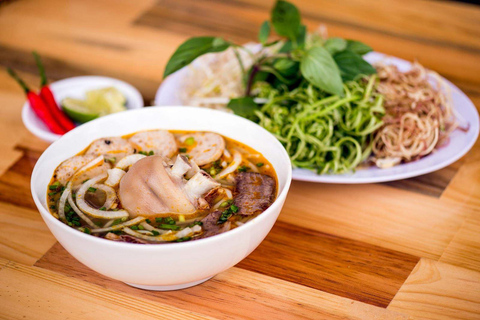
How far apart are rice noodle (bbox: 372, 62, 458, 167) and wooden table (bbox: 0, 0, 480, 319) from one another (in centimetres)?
15

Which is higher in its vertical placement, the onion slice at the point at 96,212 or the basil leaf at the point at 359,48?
the basil leaf at the point at 359,48

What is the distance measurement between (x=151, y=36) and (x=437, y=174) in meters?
2.21

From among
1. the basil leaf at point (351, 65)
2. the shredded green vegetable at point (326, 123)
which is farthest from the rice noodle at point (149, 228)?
the basil leaf at point (351, 65)

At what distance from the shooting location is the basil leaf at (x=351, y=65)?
8.43ft

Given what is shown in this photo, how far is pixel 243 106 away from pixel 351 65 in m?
0.60

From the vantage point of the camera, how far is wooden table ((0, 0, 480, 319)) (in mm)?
1786

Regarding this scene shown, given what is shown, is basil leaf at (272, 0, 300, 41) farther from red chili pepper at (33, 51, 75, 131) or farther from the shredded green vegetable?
red chili pepper at (33, 51, 75, 131)

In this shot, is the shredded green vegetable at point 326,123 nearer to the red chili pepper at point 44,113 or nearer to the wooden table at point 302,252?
the wooden table at point 302,252

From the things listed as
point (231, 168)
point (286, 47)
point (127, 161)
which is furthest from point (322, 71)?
point (127, 161)

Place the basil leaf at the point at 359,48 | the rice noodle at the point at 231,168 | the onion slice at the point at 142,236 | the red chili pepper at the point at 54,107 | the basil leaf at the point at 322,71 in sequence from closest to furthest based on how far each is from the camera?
the onion slice at the point at 142,236
the rice noodle at the point at 231,168
the basil leaf at the point at 322,71
the basil leaf at the point at 359,48
the red chili pepper at the point at 54,107

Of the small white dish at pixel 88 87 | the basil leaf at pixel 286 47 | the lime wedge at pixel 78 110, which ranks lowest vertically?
the lime wedge at pixel 78 110

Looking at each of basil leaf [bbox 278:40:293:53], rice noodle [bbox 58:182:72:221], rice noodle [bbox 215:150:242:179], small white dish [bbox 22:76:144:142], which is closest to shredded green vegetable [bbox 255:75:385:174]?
basil leaf [bbox 278:40:293:53]

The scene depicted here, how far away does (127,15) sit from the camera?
391cm

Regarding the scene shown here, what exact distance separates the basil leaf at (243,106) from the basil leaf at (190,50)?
10.8 inches
